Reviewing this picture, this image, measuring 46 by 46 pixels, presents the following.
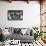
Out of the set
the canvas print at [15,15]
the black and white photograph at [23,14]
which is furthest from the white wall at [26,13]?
the canvas print at [15,15]

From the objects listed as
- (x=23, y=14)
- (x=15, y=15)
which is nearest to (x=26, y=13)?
(x=23, y=14)

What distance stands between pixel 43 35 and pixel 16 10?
Answer: 1.70 meters

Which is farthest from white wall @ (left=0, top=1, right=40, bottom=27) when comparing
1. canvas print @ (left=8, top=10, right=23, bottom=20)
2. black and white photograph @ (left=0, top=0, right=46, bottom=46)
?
canvas print @ (left=8, top=10, right=23, bottom=20)

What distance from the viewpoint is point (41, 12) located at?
17.5ft

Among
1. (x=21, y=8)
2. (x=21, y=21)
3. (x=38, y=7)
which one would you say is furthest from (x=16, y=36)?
(x=38, y=7)

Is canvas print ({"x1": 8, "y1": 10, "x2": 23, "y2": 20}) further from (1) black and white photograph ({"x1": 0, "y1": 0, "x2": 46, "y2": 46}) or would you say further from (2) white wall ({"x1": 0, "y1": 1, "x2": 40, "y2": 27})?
(2) white wall ({"x1": 0, "y1": 1, "x2": 40, "y2": 27})

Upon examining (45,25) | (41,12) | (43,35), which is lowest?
(43,35)

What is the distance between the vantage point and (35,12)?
5266 mm

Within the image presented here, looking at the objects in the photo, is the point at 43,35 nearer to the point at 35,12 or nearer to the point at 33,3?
the point at 35,12

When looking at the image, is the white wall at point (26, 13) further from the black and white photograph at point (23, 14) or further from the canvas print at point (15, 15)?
the canvas print at point (15, 15)

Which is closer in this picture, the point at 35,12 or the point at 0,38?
the point at 0,38

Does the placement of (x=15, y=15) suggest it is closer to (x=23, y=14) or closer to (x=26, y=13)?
(x=23, y=14)

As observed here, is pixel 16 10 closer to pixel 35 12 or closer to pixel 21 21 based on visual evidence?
pixel 21 21

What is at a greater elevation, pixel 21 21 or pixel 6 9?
pixel 6 9
